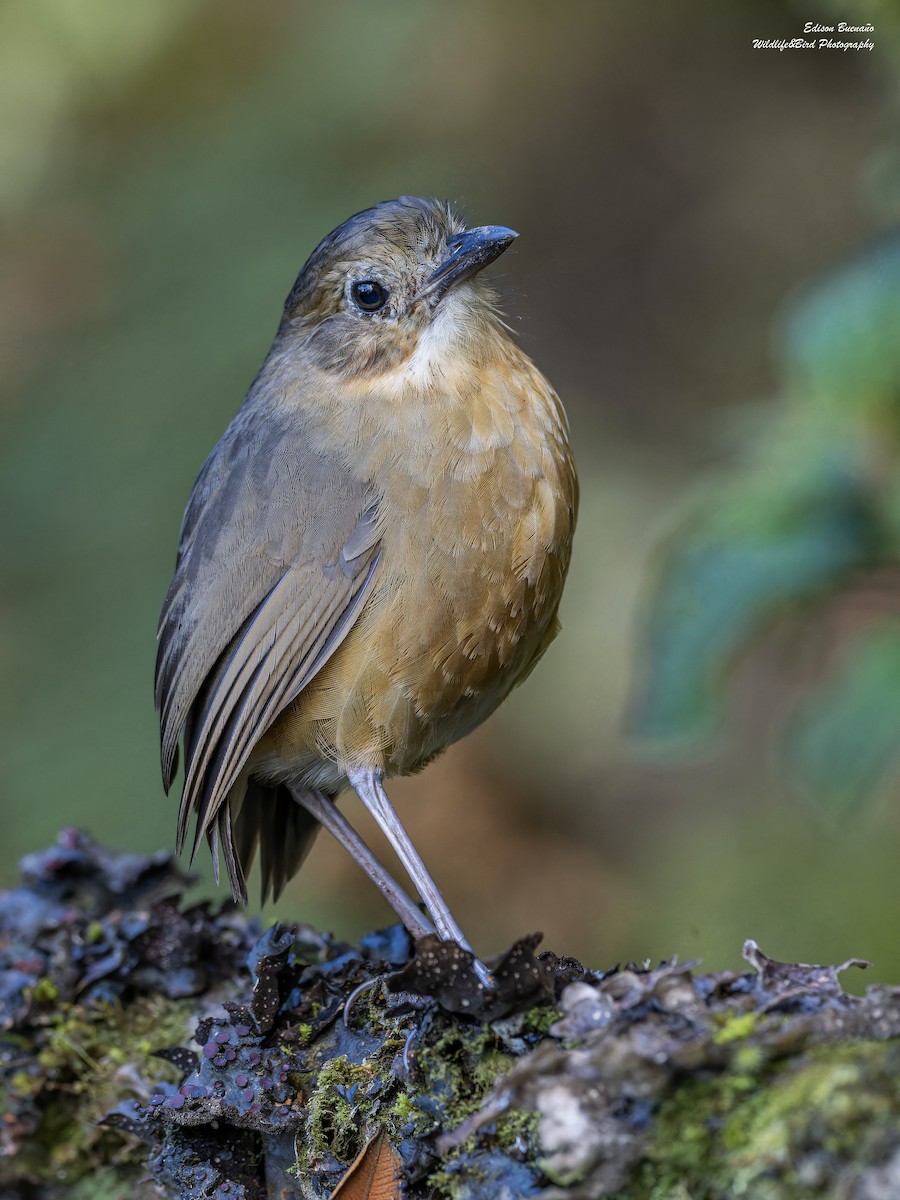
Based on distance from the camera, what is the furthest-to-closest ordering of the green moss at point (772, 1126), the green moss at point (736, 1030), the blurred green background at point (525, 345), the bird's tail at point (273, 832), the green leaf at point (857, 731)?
the blurred green background at point (525, 345) → the bird's tail at point (273, 832) → the green leaf at point (857, 731) → the green moss at point (736, 1030) → the green moss at point (772, 1126)

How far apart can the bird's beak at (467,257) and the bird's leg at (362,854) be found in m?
1.36

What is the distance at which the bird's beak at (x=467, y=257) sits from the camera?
10.7ft

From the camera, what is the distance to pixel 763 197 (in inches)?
311

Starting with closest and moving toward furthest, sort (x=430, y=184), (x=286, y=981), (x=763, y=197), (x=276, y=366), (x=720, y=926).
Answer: (x=286, y=981) → (x=276, y=366) → (x=720, y=926) → (x=430, y=184) → (x=763, y=197)

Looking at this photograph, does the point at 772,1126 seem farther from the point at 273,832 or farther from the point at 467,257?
the point at 273,832

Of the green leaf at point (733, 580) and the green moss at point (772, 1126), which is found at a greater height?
the green leaf at point (733, 580)

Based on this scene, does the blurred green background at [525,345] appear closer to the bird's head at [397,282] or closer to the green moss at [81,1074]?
the bird's head at [397,282]

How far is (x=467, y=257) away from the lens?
3.27m

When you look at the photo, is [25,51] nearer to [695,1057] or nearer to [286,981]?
[286,981]

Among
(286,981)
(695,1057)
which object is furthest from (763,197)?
(695,1057)

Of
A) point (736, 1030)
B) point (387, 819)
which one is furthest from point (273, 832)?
point (736, 1030)

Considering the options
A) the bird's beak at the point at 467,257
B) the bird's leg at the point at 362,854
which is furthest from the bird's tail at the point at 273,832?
the bird's beak at the point at 467,257

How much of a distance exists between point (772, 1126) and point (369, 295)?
224 cm

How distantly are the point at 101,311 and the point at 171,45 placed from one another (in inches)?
59.8
